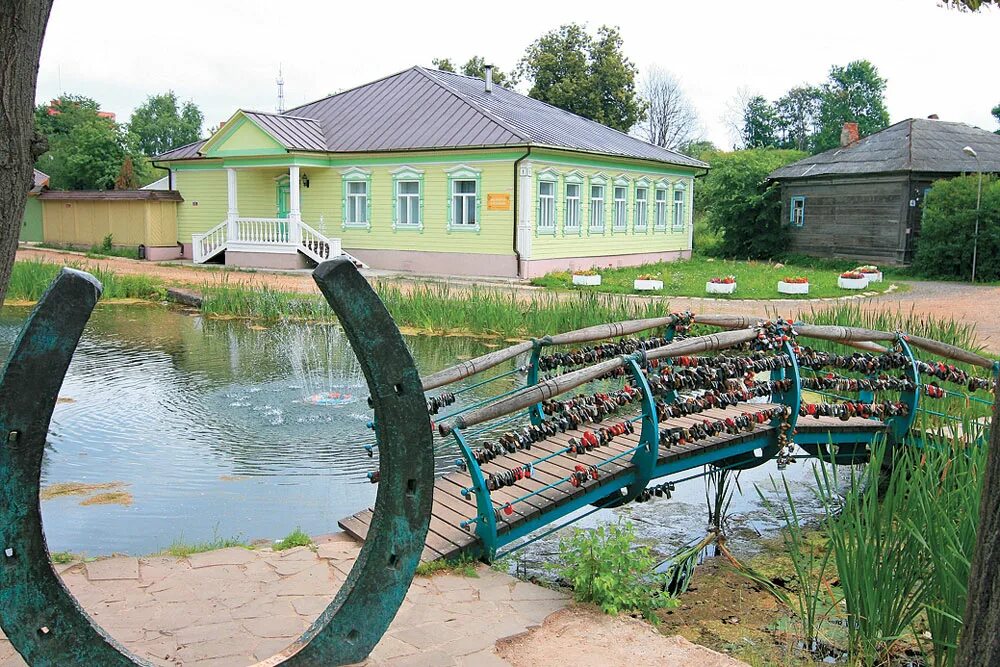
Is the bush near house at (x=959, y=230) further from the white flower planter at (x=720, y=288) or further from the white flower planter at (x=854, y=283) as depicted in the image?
the white flower planter at (x=720, y=288)

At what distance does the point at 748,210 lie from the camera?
2955cm

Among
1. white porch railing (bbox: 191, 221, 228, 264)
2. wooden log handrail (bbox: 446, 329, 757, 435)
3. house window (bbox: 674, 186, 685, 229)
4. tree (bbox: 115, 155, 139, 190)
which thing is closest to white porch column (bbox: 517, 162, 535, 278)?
house window (bbox: 674, 186, 685, 229)

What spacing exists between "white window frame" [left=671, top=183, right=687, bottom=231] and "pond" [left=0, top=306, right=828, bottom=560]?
57.6ft

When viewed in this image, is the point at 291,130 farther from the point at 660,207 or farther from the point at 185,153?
the point at 660,207

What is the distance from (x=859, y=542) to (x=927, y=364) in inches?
145

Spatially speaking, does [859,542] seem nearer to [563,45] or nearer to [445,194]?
[445,194]

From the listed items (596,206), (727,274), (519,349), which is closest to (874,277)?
(727,274)

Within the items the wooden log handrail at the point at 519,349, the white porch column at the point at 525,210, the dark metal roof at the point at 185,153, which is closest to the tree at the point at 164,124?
the dark metal roof at the point at 185,153

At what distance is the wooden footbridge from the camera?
5.15 meters

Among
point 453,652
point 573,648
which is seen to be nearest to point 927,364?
point 573,648

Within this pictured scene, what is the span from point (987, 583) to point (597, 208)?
22619mm

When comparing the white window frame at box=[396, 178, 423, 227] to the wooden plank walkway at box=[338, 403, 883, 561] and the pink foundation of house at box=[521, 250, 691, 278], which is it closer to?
the pink foundation of house at box=[521, 250, 691, 278]

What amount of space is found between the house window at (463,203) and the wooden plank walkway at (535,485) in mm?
16164

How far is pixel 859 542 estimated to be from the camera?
3822 millimetres
